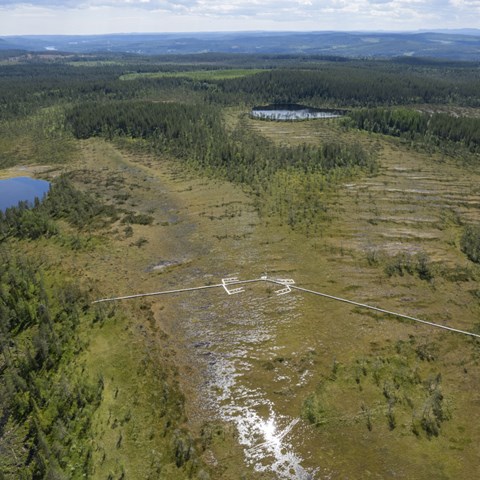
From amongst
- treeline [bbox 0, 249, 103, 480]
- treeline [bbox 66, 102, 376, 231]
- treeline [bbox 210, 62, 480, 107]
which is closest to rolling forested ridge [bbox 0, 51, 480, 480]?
treeline [bbox 0, 249, 103, 480]

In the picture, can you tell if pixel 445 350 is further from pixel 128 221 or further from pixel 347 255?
pixel 128 221

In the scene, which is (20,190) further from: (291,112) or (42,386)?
(291,112)

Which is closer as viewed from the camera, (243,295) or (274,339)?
(274,339)

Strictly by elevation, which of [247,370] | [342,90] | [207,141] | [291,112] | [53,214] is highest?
[342,90]

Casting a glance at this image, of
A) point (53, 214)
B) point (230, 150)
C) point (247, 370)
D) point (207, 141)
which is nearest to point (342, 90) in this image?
point (207, 141)

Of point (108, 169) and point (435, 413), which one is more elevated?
point (108, 169)

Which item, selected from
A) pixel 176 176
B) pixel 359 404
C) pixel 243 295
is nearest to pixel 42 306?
pixel 243 295

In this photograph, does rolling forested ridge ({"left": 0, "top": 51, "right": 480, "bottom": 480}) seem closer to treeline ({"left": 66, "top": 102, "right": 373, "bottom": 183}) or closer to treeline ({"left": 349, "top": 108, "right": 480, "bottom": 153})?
treeline ({"left": 66, "top": 102, "right": 373, "bottom": 183})
